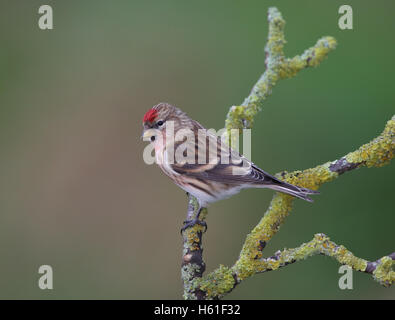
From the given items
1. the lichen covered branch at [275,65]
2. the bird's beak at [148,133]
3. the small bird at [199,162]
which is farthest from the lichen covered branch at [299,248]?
the bird's beak at [148,133]

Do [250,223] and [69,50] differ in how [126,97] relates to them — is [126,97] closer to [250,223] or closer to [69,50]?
[69,50]

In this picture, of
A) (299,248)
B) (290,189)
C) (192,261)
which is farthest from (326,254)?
(192,261)

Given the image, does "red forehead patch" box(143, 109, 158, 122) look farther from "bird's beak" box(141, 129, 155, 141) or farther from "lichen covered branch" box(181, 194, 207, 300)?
"lichen covered branch" box(181, 194, 207, 300)

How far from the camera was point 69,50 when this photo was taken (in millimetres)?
5941

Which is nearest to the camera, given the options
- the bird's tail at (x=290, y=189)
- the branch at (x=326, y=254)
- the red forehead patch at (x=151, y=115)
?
the branch at (x=326, y=254)

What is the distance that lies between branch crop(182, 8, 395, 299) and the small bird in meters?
0.16

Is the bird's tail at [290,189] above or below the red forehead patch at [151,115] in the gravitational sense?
below

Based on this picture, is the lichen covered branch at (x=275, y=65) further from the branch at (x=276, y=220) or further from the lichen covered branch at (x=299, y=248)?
the lichen covered branch at (x=299, y=248)

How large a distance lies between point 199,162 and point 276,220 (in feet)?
2.35

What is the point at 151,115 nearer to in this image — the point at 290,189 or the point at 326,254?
the point at 290,189

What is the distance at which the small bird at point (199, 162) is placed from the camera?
338cm

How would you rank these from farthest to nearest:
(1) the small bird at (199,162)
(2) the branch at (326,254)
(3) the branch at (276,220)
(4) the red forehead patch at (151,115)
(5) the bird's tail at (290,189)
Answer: (4) the red forehead patch at (151,115)
(1) the small bird at (199,162)
(5) the bird's tail at (290,189)
(3) the branch at (276,220)
(2) the branch at (326,254)

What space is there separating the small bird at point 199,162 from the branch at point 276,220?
157 millimetres

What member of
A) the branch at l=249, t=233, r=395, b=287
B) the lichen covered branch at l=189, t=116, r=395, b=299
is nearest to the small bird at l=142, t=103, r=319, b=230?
the lichen covered branch at l=189, t=116, r=395, b=299
